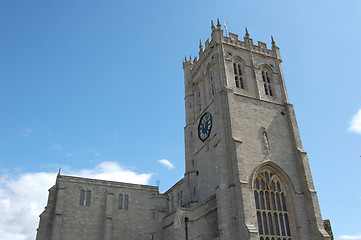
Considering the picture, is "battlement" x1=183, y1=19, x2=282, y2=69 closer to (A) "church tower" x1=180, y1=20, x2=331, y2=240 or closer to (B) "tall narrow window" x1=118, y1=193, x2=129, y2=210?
(A) "church tower" x1=180, y1=20, x2=331, y2=240

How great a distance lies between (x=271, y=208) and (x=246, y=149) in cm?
632

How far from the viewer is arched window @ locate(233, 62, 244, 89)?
39312mm

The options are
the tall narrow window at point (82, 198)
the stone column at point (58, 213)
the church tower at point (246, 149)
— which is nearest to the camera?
the church tower at point (246, 149)

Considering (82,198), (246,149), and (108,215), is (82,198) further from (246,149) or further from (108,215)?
(246,149)

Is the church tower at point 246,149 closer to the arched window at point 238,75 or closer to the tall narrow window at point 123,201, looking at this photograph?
the arched window at point 238,75

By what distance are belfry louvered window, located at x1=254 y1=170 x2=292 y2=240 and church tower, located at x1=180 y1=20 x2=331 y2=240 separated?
9 cm

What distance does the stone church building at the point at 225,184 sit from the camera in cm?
3069

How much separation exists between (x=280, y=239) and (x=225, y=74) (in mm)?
18779

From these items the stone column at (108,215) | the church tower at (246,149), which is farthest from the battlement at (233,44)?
the stone column at (108,215)

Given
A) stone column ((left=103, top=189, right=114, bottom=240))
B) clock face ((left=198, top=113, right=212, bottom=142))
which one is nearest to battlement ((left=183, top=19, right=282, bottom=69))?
clock face ((left=198, top=113, right=212, bottom=142))

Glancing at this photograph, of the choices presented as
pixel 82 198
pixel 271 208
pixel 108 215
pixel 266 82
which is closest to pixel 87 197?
pixel 82 198

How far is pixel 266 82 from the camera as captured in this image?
4138cm

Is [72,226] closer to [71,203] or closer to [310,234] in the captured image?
[71,203]

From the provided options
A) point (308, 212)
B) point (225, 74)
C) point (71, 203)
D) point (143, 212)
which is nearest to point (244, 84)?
point (225, 74)
